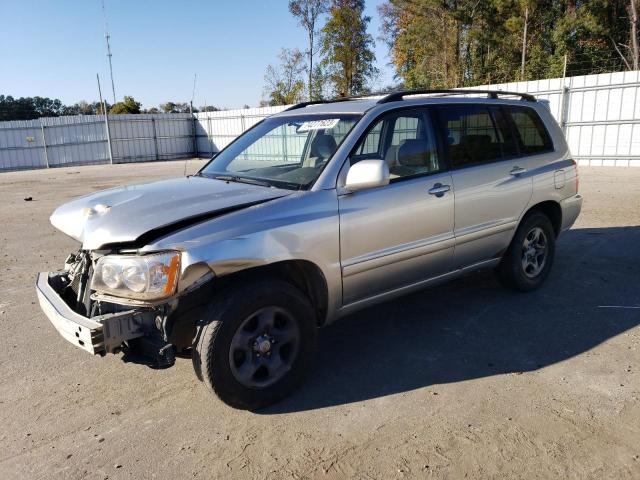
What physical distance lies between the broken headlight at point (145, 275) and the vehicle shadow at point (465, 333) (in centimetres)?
103

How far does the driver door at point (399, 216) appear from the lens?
3.45m

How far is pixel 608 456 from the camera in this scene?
2.63m

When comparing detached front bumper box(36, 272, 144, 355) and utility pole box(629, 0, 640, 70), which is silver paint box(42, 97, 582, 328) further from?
utility pole box(629, 0, 640, 70)

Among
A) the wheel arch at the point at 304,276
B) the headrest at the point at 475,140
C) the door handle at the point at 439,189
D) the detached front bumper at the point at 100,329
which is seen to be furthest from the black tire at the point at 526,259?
the detached front bumper at the point at 100,329

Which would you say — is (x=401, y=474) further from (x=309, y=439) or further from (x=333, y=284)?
(x=333, y=284)

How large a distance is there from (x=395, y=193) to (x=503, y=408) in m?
1.56

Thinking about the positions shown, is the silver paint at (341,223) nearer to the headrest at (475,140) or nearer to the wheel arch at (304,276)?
the wheel arch at (304,276)

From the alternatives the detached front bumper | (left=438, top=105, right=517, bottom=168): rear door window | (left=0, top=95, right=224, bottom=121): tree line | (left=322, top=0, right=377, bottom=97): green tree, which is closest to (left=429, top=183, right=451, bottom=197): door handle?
(left=438, top=105, right=517, bottom=168): rear door window

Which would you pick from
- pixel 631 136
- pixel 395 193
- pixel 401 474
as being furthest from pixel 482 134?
pixel 631 136

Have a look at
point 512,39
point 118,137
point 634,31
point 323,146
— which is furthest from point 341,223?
point 512,39

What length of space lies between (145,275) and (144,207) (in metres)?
0.64

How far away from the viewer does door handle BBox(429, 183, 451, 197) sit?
12.7 ft

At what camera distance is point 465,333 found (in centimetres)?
414

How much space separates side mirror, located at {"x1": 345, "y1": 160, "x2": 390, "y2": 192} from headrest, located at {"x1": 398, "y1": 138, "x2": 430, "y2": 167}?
0.58m
